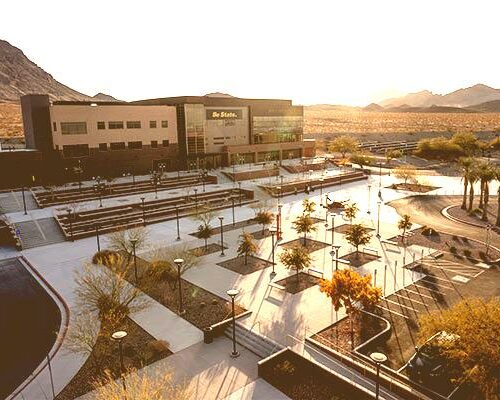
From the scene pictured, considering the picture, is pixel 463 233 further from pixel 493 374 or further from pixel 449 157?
pixel 449 157

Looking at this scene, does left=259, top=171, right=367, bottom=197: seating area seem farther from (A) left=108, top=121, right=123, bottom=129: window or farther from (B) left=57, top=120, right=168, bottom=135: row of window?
(A) left=108, top=121, right=123, bottom=129: window

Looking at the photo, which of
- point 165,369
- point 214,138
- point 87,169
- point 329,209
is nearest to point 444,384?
point 165,369

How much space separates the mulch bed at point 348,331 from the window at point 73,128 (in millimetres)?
61594

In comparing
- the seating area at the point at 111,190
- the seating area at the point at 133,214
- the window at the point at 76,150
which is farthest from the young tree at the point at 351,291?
the window at the point at 76,150

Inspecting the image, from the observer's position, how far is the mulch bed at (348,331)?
2330cm

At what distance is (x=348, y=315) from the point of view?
26.4 m

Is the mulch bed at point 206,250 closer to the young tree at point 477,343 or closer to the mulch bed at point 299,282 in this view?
the mulch bed at point 299,282

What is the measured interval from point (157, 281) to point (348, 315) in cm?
1554

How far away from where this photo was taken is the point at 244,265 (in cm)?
3606

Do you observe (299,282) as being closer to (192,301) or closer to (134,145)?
(192,301)

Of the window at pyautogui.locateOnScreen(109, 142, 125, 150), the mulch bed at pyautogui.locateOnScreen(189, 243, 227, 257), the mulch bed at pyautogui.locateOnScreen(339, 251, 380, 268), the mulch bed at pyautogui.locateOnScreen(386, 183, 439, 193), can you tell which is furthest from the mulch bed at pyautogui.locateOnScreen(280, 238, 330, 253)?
the window at pyautogui.locateOnScreen(109, 142, 125, 150)

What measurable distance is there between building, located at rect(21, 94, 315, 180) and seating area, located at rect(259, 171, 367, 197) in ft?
74.1

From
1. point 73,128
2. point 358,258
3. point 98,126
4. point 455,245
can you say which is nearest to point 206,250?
point 358,258

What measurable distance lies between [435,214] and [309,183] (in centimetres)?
2500
